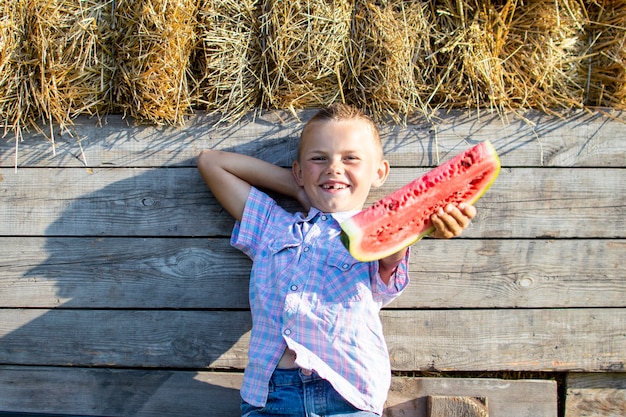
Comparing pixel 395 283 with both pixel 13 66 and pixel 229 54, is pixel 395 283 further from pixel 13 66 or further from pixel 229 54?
pixel 13 66

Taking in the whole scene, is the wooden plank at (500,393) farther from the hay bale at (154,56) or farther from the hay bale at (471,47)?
the hay bale at (154,56)

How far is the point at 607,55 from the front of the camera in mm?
2445

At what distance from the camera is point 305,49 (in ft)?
7.90

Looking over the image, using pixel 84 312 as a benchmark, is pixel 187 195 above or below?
above

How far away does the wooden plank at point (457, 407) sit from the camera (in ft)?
7.98

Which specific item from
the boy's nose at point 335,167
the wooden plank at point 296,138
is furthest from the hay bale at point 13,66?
the boy's nose at point 335,167

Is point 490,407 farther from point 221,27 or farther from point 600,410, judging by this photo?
point 221,27

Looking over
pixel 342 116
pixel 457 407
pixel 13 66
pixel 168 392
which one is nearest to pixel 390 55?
pixel 342 116

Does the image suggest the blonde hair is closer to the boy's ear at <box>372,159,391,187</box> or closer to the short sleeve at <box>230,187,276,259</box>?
the boy's ear at <box>372,159,391,187</box>

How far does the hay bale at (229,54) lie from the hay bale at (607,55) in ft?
4.64

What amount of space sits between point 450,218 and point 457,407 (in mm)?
985

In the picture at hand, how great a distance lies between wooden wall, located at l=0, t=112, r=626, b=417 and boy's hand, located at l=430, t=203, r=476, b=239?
0.61m

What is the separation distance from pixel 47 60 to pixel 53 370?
133 centimetres

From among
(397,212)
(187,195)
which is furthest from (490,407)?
(187,195)
